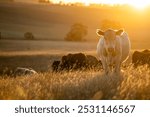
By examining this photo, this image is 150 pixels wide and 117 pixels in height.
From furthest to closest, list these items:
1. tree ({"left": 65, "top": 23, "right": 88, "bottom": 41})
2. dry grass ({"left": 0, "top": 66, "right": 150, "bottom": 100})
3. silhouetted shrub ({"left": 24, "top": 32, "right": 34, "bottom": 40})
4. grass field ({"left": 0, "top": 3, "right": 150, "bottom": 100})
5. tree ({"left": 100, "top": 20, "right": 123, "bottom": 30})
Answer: tree ({"left": 100, "top": 20, "right": 123, "bottom": 30}) → tree ({"left": 65, "top": 23, "right": 88, "bottom": 41}) → silhouetted shrub ({"left": 24, "top": 32, "right": 34, "bottom": 40}) → grass field ({"left": 0, "top": 3, "right": 150, "bottom": 100}) → dry grass ({"left": 0, "top": 66, "right": 150, "bottom": 100})

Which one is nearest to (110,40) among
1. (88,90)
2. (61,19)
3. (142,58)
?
(88,90)

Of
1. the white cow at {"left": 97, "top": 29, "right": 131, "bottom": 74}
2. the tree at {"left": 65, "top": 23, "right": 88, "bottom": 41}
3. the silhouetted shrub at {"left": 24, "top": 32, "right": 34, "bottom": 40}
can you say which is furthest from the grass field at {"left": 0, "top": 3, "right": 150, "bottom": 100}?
the tree at {"left": 65, "top": 23, "right": 88, "bottom": 41}

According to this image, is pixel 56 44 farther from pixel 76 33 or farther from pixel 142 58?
pixel 142 58

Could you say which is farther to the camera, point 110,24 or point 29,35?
point 110,24

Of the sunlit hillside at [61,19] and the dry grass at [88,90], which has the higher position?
the dry grass at [88,90]

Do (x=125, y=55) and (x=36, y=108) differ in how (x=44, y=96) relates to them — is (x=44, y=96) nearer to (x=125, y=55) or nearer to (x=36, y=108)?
(x=36, y=108)

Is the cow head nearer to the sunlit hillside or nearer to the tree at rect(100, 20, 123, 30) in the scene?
the sunlit hillside

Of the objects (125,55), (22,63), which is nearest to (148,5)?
(22,63)

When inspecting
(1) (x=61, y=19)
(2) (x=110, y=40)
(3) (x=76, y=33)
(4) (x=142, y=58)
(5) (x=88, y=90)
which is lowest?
(3) (x=76, y=33)

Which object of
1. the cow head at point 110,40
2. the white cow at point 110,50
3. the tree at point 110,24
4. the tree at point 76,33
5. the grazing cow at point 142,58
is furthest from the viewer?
the tree at point 110,24

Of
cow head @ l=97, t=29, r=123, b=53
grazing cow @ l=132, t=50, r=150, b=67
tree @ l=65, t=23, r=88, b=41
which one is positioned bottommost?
tree @ l=65, t=23, r=88, b=41

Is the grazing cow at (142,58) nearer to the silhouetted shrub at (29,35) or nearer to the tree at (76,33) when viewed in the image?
the silhouetted shrub at (29,35)

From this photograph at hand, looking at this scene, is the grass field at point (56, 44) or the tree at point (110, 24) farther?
the tree at point (110, 24)

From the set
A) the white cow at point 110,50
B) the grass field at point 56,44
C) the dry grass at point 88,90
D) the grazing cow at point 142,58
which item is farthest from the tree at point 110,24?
the dry grass at point 88,90
